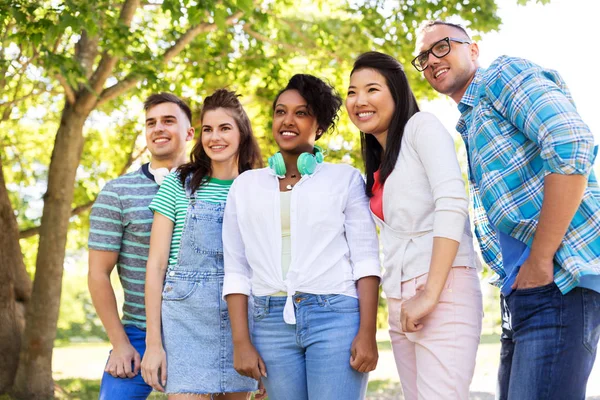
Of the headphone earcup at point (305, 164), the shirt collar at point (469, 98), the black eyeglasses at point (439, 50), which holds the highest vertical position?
the black eyeglasses at point (439, 50)

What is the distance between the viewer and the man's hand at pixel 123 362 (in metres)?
3.67

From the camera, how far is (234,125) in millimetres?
3748

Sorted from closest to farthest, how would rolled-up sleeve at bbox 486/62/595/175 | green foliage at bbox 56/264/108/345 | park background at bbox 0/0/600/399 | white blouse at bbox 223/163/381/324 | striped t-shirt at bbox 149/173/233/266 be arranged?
1. rolled-up sleeve at bbox 486/62/595/175
2. white blouse at bbox 223/163/381/324
3. striped t-shirt at bbox 149/173/233/266
4. park background at bbox 0/0/600/399
5. green foliage at bbox 56/264/108/345

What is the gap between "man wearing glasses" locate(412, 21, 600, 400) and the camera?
8.28 ft

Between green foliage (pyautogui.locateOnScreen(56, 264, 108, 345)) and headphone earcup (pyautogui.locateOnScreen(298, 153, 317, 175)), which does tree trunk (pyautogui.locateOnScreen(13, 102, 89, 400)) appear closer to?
headphone earcup (pyautogui.locateOnScreen(298, 153, 317, 175))

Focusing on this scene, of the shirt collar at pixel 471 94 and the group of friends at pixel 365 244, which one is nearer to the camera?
the group of friends at pixel 365 244

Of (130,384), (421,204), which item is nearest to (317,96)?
(421,204)

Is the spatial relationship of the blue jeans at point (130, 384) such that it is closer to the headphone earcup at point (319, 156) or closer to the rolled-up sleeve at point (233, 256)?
the rolled-up sleeve at point (233, 256)

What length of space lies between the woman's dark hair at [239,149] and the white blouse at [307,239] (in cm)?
43

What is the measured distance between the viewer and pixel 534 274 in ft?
8.54

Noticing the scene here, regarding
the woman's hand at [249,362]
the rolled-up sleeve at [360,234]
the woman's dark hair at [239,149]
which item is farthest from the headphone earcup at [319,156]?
the woman's hand at [249,362]

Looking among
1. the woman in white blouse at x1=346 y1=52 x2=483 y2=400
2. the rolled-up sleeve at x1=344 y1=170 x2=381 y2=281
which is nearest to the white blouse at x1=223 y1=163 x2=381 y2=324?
the rolled-up sleeve at x1=344 y1=170 x2=381 y2=281

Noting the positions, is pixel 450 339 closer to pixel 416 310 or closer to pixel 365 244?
pixel 416 310

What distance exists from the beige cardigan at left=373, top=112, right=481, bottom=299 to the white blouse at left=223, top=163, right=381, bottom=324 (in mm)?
159
